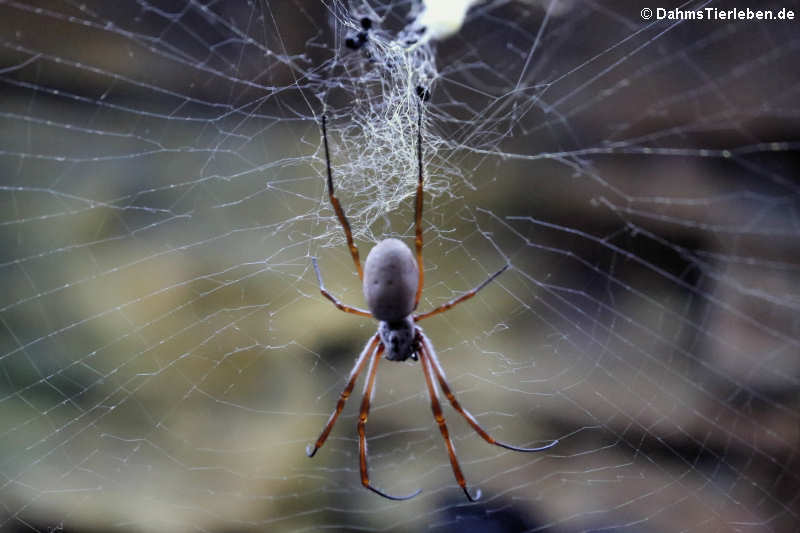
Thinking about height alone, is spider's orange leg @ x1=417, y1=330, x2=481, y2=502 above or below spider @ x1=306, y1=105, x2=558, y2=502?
below

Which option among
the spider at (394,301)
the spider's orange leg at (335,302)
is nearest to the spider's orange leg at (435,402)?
the spider at (394,301)

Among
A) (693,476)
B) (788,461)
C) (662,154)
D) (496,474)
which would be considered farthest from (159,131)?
(788,461)

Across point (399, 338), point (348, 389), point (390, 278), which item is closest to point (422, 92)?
point (390, 278)

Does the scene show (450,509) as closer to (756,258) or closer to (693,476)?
(693,476)

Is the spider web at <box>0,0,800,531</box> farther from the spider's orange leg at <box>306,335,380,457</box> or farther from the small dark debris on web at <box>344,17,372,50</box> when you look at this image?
the spider's orange leg at <box>306,335,380,457</box>

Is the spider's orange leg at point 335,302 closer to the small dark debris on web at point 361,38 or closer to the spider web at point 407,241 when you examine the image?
the spider web at point 407,241

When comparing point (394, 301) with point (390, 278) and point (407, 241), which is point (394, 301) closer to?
point (390, 278)

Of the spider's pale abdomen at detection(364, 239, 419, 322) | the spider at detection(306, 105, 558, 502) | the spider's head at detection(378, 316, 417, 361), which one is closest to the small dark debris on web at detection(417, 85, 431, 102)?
the spider at detection(306, 105, 558, 502)
